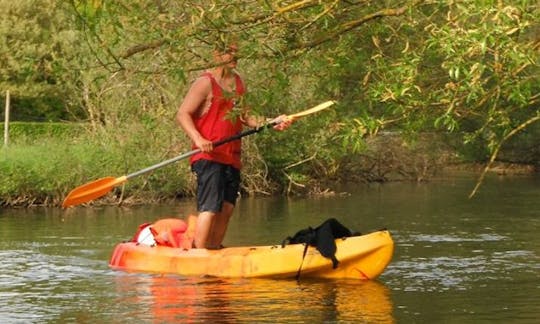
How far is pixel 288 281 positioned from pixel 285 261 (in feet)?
0.57

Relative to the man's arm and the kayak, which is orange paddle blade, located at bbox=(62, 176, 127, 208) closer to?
the kayak

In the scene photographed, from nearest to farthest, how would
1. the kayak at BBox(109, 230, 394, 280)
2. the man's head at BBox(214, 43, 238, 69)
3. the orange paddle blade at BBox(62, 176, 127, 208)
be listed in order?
the man's head at BBox(214, 43, 238, 69) → the kayak at BBox(109, 230, 394, 280) → the orange paddle blade at BBox(62, 176, 127, 208)

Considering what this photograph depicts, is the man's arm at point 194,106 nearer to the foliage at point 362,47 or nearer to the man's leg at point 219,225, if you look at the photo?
the foliage at point 362,47

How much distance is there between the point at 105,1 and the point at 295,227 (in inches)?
343

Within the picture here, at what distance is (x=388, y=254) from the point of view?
12.0m

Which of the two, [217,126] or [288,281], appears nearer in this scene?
[288,281]

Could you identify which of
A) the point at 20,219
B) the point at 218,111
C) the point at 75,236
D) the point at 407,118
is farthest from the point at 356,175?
the point at 407,118

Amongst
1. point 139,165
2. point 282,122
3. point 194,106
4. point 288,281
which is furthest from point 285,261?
point 139,165

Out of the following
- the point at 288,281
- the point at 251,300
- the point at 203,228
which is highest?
the point at 203,228

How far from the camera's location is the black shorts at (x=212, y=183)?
12430 millimetres

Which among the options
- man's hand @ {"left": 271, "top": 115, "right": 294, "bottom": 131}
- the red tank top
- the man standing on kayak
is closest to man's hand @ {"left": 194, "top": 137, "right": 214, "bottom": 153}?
the man standing on kayak

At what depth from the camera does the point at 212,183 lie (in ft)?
40.7

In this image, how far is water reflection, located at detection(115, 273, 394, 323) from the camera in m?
10.2

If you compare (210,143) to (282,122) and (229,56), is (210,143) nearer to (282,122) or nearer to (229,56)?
(282,122)
